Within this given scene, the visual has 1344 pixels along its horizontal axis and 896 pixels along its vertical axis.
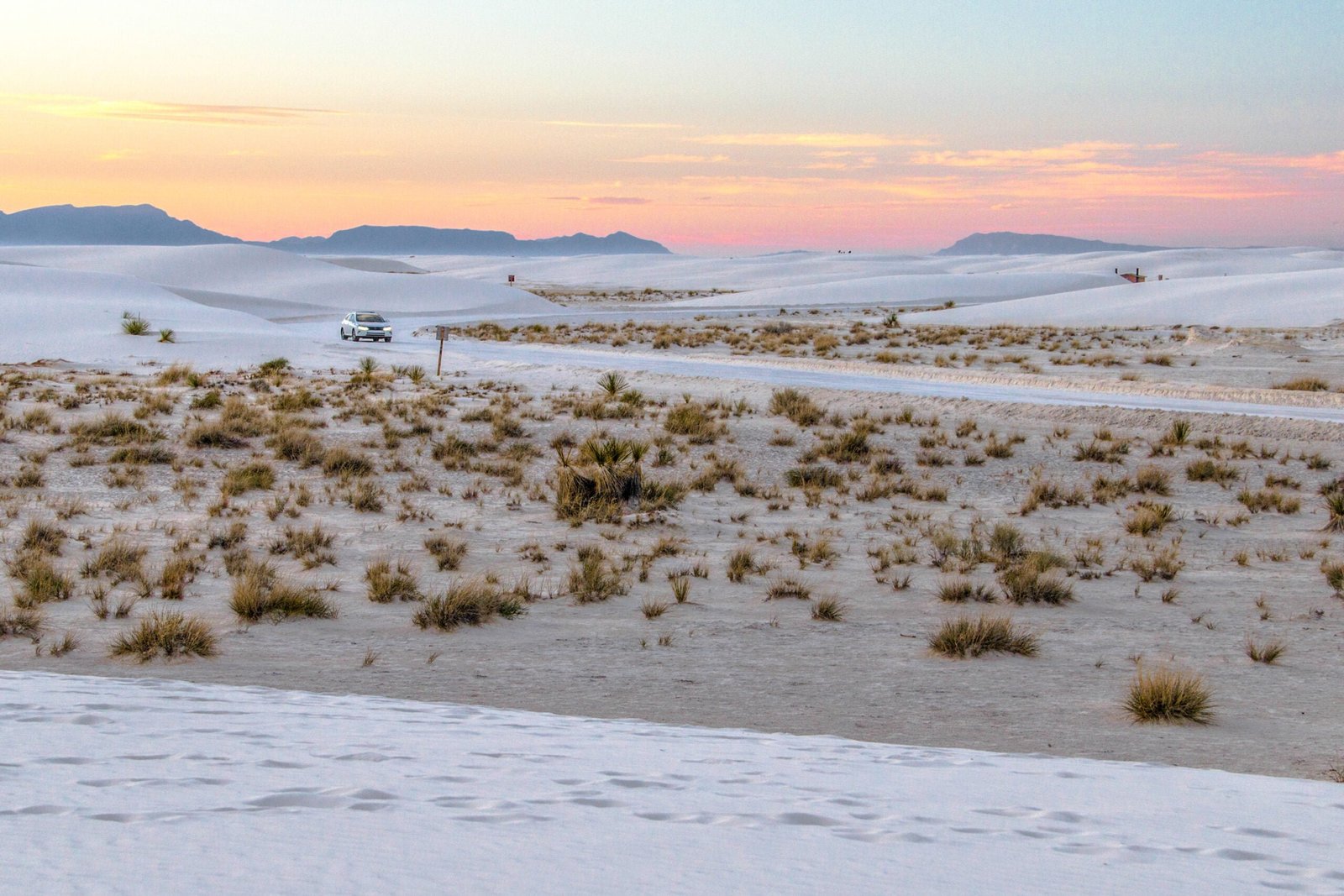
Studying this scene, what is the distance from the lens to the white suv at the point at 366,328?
4566 centimetres

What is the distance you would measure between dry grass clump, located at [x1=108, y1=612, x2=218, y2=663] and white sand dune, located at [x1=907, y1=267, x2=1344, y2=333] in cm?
5345

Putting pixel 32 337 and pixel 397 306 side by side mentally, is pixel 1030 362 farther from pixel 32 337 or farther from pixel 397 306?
pixel 397 306

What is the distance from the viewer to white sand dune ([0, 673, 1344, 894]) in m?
4.11

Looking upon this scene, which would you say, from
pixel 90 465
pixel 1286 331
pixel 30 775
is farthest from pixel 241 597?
pixel 1286 331

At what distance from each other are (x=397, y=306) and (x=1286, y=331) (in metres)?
54.8

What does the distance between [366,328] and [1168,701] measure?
41.0m

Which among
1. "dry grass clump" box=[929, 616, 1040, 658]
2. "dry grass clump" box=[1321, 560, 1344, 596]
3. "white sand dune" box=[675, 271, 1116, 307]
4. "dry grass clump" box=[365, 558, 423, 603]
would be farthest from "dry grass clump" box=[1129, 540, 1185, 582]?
"white sand dune" box=[675, 271, 1116, 307]

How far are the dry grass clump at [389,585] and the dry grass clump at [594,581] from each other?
1431 mm

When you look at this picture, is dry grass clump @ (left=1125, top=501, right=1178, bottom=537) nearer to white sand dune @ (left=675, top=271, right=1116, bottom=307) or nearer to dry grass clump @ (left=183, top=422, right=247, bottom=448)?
dry grass clump @ (left=183, top=422, right=247, bottom=448)

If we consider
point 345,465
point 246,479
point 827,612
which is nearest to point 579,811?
point 827,612

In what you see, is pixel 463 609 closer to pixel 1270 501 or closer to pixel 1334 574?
Result: pixel 1334 574

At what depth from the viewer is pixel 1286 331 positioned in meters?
46.5

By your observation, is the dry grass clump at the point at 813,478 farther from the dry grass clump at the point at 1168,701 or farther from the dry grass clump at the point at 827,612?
the dry grass clump at the point at 1168,701

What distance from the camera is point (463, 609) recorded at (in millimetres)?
10297
